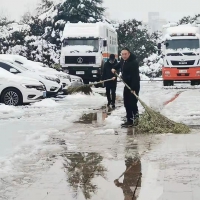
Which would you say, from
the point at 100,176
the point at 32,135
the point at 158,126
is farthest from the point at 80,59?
the point at 100,176

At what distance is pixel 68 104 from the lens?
16.8 meters

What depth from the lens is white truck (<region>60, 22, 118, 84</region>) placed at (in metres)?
28.5

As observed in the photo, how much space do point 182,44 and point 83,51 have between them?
524 cm

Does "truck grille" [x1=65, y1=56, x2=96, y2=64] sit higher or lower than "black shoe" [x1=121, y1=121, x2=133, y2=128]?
higher

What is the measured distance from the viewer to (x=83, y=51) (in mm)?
28594

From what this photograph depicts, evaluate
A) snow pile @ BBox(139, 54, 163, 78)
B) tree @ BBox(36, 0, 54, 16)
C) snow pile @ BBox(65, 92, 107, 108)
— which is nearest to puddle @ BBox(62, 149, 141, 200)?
snow pile @ BBox(65, 92, 107, 108)

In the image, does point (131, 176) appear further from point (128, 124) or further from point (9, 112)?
point (9, 112)

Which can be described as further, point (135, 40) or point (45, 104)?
point (135, 40)

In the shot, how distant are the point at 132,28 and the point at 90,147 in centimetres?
Answer: 4555

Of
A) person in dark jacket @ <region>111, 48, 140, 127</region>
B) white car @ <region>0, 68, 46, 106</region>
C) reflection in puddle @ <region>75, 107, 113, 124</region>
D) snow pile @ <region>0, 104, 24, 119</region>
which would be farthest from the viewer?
white car @ <region>0, 68, 46, 106</region>

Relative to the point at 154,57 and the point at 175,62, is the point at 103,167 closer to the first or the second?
the point at 175,62

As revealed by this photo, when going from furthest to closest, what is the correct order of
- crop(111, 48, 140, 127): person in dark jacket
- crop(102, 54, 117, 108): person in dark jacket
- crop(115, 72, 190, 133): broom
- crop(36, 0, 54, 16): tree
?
crop(36, 0, 54, 16): tree
crop(102, 54, 117, 108): person in dark jacket
crop(111, 48, 140, 127): person in dark jacket
crop(115, 72, 190, 133): broom

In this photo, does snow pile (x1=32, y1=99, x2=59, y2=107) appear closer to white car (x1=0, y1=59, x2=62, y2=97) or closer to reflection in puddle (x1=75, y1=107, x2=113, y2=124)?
reflection in puddle (x1=75, y1=107, x2=113, y2=124)

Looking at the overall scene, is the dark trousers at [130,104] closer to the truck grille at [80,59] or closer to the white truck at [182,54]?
the white truck at [182,54]
